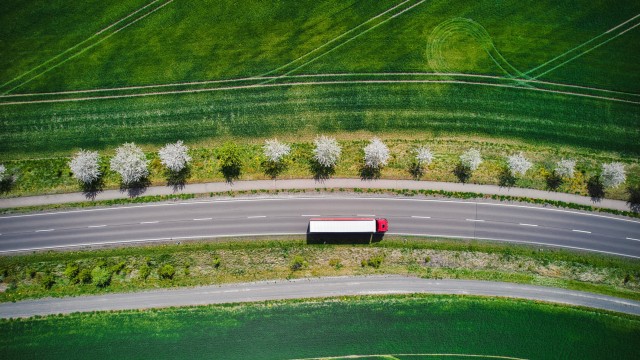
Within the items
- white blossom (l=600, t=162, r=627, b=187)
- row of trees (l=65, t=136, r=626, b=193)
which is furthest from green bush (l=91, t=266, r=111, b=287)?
white blossom (l=600, t=162, r=627, b=187)

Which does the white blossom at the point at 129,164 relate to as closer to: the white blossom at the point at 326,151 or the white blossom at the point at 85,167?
the white blossom at the point at 85,167

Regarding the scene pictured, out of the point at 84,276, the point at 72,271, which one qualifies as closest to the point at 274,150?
the point at 84,276

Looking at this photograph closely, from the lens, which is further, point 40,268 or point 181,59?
point 181,59

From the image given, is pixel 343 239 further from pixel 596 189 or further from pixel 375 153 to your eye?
pixel 596 189

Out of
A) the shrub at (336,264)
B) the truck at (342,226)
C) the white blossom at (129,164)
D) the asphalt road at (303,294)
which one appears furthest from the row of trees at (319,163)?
the asphalt road at (303,294)

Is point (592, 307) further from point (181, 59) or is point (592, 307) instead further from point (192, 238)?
point (181, 59)

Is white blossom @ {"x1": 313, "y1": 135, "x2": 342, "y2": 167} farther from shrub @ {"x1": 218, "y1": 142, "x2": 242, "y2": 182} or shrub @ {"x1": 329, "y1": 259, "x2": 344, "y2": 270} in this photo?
shrub @ {"x1": 329, "y1": 259, "x2": 344, "y2": 270}

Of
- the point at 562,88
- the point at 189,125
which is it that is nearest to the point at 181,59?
the point at 189,125
